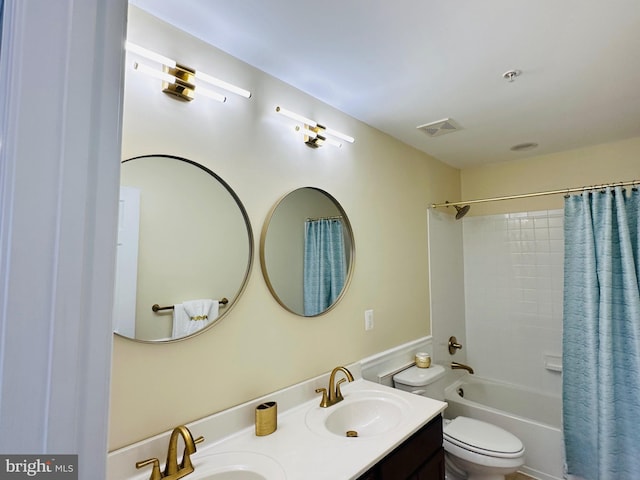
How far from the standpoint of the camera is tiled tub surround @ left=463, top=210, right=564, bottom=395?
2.72 metres

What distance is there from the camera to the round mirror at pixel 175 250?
110 cm

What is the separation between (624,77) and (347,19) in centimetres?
147

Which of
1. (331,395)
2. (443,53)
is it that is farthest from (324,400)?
Answer: (443,53)

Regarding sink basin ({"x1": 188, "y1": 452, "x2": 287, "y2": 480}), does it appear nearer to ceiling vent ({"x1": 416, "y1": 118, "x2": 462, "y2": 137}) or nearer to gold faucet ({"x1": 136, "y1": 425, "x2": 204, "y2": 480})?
gold faucet ({"x1": 136, "y1": 425, "x2": 204, "y2": 480})

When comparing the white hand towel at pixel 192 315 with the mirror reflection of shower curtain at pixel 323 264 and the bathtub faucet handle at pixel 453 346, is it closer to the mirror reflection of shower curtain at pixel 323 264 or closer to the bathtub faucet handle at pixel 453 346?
the mirror reflection of shower curtain at pixel 323 264

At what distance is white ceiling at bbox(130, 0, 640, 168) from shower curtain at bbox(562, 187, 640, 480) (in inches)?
26.5

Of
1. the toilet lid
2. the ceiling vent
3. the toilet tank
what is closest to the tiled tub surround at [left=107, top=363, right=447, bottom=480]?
the toilet tank

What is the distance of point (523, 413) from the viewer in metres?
2.75

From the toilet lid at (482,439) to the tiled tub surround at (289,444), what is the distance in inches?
26.7

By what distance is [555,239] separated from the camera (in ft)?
8.93

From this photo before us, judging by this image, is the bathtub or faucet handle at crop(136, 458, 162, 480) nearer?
faucet handle at crop(136, 458, 162, 480)

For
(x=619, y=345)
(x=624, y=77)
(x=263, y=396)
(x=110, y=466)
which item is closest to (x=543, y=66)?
(x=624, y=77)

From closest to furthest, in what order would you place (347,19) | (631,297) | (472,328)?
(347,19)
(631,297)
(472,328)

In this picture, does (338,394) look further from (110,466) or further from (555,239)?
(555,239)
